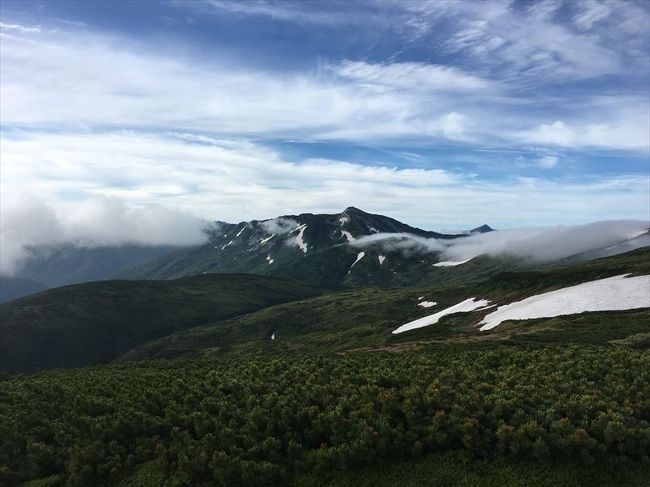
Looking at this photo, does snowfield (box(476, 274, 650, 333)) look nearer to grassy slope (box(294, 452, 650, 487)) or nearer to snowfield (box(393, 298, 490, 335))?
snowfield (box(393, 298, 490, 335))

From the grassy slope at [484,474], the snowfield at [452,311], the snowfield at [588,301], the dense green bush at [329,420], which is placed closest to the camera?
the grassy slope at [484,474]

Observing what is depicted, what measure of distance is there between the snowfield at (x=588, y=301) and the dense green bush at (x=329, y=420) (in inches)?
1566

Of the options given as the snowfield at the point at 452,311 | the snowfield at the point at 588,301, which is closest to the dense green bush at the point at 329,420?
the snowfield at the point at 588,301

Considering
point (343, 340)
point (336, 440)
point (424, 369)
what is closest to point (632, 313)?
point (424, 369)

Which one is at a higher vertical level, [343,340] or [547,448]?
[547,448]

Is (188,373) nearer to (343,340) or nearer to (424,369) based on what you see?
(424,369)

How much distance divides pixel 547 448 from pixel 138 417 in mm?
25097

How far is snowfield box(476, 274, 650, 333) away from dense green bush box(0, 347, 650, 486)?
39.8m

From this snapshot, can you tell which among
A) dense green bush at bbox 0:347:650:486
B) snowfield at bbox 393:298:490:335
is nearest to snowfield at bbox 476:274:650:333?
snowfield at bbox 393:298:490:335

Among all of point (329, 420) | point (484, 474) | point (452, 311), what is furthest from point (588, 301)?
point (329, 420)

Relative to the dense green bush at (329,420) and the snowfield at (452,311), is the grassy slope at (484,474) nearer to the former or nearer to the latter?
the dense green bush at (329,420)

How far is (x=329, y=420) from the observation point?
1049 inches

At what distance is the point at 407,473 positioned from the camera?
22.2 metres

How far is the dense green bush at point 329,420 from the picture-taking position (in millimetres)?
23234
